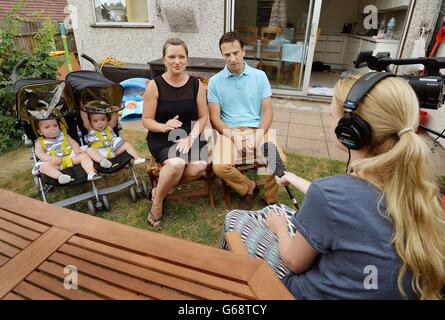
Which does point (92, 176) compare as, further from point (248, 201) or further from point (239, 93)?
point (239, 93)

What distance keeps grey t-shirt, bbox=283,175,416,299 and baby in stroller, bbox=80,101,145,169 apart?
84.5 inches

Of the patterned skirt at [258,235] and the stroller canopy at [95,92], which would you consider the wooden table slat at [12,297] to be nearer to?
the patterned skirt at [258,235]

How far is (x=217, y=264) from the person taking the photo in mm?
1085

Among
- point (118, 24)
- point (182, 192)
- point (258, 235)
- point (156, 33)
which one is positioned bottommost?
point (182, 192)

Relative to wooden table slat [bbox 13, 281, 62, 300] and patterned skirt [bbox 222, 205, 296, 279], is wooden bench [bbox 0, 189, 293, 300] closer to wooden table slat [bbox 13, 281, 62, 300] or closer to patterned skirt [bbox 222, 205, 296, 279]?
wooden table slat [bbox 13, 281, 62, 300]

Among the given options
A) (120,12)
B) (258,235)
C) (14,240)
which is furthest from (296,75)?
(14,240)

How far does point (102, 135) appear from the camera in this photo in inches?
113

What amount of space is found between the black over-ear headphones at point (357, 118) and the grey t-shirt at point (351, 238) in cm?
15

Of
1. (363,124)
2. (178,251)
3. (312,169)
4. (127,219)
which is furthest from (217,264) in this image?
(312,169)

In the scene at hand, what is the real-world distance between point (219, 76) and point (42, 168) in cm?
178

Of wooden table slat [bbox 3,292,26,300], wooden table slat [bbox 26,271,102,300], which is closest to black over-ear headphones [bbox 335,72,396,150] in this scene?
wooden table slat [bbox 26,271,102,300]

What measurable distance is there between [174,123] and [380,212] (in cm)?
187

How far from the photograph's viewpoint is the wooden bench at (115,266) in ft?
3.29

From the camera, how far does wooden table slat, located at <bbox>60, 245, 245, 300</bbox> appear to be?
1.00 metres
